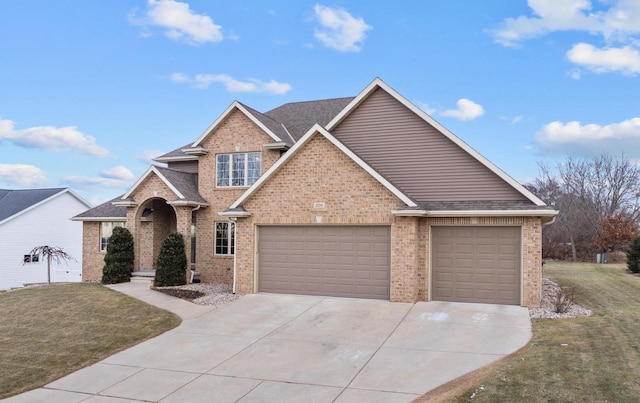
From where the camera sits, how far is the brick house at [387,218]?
14.0 meters

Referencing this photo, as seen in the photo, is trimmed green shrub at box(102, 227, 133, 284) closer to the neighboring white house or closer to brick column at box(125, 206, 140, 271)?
brick column at box(125, 206, 140, 271)

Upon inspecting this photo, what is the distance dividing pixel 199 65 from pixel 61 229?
21.0 metres

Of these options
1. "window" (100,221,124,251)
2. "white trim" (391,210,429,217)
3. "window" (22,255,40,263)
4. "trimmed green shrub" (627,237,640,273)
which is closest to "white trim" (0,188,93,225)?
"window" (22,255,40,263)

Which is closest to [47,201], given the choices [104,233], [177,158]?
[104,233]

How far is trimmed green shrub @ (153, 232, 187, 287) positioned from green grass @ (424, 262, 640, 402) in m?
12.6

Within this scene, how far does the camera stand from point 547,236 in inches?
1652

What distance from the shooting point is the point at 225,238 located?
19.9 meters

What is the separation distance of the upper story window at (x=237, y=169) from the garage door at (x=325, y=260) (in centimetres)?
425

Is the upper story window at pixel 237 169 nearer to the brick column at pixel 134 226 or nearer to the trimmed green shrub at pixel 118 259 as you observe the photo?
the brick column at pixel 134 226

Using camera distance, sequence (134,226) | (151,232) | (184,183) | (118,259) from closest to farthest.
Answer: (118,259)
(134,226)
(184,183)
(151,232)

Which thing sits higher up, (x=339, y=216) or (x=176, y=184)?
(x=176, y=184)

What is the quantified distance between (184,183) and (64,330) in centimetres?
868

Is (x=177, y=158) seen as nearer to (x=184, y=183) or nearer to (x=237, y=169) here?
(x=184, y=183)

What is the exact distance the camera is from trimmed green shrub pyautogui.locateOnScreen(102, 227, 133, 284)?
1942 cm
